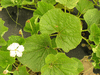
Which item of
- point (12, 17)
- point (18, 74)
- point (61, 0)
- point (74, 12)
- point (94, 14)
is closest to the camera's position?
point (18, 74)

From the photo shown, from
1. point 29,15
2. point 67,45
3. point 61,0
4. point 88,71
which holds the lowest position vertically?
point 88,71

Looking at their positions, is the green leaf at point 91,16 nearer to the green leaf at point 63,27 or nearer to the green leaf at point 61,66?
the green leaf at point 63,27

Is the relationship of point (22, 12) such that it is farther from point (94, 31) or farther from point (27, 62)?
point (94, 31)

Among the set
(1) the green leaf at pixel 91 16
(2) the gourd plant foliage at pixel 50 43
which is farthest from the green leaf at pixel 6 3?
(1) the green leaf at pixel 91 16

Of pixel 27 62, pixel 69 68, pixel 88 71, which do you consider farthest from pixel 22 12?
pixel 88 71

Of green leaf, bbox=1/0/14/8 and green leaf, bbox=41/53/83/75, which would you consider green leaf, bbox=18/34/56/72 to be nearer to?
green leaf, bbox=41/53/83/75

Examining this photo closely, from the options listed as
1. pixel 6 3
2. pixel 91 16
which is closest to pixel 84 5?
pixel 91 16
